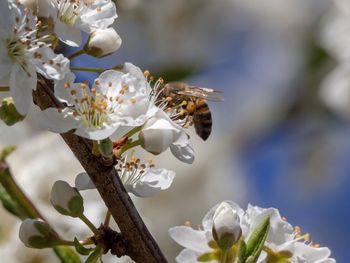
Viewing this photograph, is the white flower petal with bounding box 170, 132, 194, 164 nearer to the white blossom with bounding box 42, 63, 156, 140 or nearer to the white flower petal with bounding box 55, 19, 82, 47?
the white blossom with bounding box 42, 63, 156, 140

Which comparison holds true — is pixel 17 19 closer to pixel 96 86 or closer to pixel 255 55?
pixel 96 86

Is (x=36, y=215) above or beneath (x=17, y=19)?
beneath

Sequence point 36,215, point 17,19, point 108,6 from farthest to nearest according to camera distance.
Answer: point 36,215 → point 108,6 → point 17,19

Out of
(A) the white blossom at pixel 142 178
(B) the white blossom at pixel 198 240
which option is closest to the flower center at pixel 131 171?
(A) the white blossom at pixel 142 178

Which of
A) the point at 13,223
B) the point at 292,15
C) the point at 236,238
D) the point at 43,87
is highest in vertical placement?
the point at 292,15

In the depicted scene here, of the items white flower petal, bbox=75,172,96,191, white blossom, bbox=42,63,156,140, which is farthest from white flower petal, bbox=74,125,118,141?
white flower petal, bbox=75,172,96,191

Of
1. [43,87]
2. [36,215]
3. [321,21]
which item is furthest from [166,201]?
[43,87]
